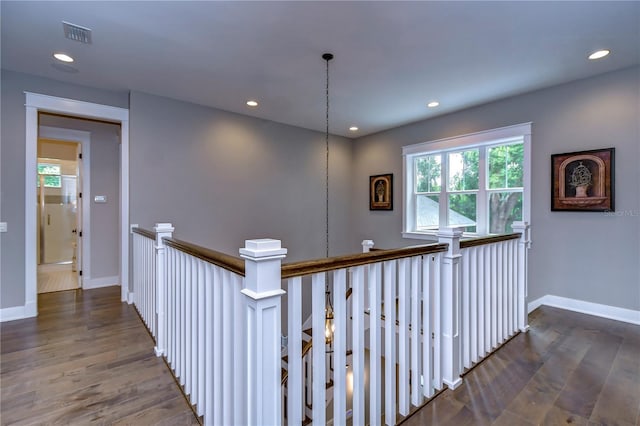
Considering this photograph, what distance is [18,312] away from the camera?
320 centimetres

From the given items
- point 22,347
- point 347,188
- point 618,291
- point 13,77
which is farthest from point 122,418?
point 347,188

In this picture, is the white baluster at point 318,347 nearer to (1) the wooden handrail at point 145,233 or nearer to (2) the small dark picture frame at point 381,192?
(1) the wooden handrail at point 145,233

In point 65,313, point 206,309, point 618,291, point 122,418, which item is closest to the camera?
point 206,309

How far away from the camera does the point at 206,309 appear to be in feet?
5.21

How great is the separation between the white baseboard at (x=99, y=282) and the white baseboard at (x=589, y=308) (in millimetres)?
5992

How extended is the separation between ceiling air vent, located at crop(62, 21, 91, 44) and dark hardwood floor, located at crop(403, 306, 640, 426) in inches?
148

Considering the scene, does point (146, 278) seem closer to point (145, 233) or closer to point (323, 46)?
point (145, 233)

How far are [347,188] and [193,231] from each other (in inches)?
126

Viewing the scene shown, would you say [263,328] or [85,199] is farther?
[85,199]

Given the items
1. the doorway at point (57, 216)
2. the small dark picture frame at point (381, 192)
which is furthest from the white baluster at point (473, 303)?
the doorway at point (57, 216)

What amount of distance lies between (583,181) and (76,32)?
5.24m

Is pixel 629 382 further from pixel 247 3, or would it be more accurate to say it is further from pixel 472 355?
pixel 247 3

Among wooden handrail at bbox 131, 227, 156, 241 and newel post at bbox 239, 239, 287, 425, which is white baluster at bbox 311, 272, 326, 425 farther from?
wooden handrail at bbox 131, 227, 156, 241

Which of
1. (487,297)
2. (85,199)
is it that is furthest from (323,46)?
(85,199)
